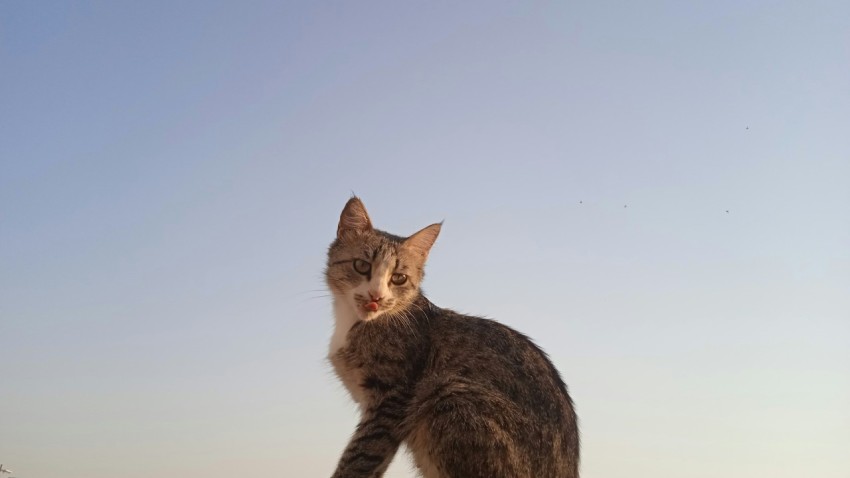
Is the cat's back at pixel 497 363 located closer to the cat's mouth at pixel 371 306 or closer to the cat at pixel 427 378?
the cat at pixel 427 378

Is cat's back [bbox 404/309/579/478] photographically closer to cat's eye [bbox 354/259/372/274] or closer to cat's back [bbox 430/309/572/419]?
cat's back [bbox 430/309/572/419]

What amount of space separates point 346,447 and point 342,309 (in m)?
1.43

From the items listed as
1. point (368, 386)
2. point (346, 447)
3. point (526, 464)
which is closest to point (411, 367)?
point (368, 386)

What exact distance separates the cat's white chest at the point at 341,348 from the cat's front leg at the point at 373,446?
0.48 m

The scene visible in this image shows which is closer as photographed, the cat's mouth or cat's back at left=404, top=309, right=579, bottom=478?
cat's back at left=404, top=309, right=579, bottom=478

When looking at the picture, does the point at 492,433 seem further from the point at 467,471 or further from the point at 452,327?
the point at 452,327

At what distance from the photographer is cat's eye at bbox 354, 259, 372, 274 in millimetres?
6988

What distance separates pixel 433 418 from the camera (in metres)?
5.95

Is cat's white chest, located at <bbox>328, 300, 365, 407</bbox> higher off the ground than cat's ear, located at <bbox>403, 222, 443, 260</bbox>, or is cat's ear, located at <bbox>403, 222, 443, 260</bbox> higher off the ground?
cat's ear, located at <bbox>403, 222, 443, 260</bbox>

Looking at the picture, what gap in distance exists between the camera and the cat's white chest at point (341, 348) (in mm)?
6770

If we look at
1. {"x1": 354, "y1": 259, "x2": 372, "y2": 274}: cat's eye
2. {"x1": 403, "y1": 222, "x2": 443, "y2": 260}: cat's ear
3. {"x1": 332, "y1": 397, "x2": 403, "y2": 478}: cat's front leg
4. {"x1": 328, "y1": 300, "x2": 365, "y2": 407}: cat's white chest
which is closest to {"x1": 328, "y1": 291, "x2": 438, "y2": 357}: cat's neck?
{"x1": 328, "y1": 300, "x2": 365, "y2": 407}: cat's white chest

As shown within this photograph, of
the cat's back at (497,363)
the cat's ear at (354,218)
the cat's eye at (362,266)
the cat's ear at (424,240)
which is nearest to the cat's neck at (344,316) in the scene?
the cat's back at (497,363)

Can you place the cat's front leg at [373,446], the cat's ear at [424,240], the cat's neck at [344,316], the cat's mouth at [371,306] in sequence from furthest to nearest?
the cat's ear at [424,240], the cat's neck at [344,316], the cat's mouth at [371,306], the cat's front leg at [373,446]

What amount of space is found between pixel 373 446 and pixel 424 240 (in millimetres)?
2328
